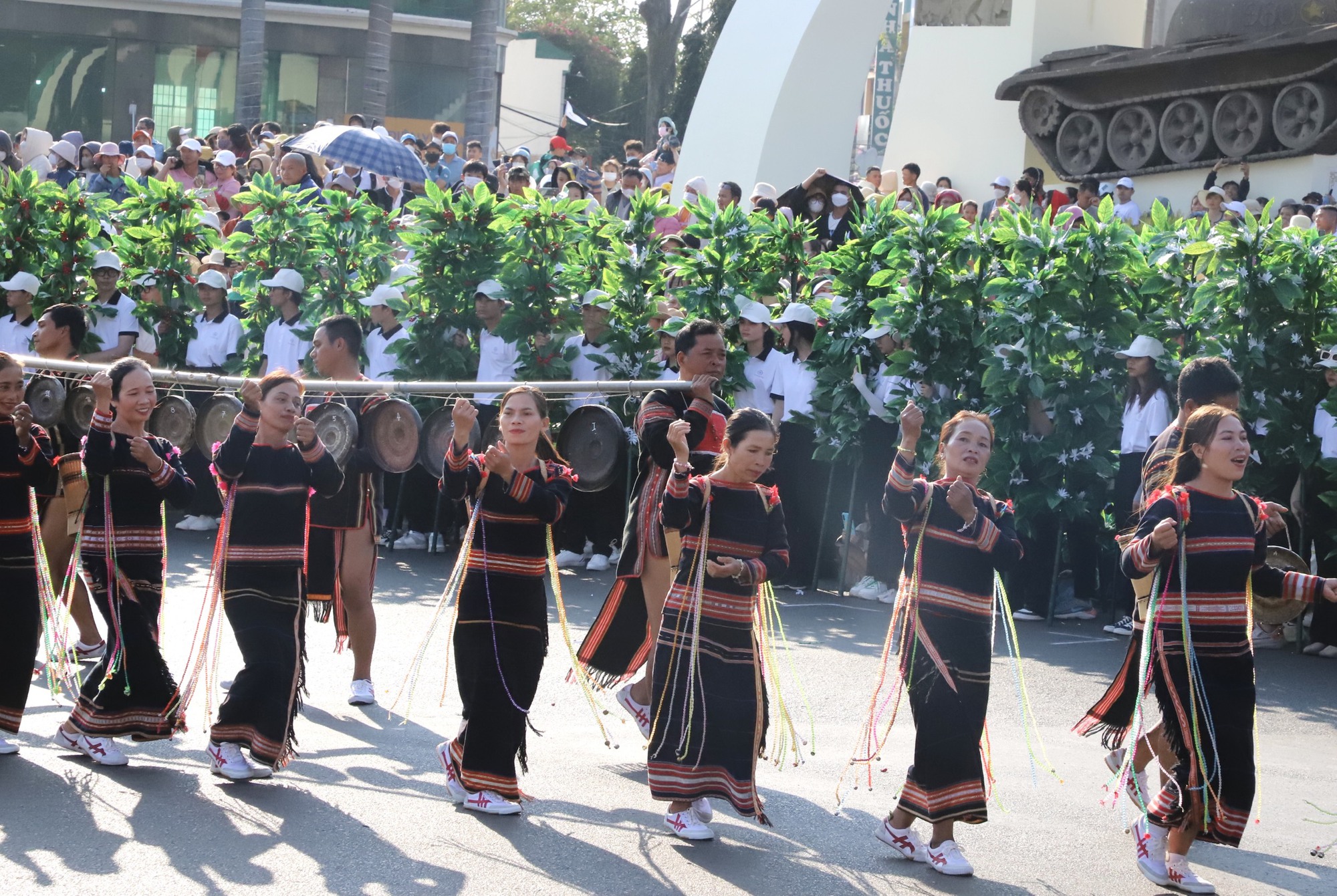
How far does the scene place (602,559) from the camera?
38.6 feet

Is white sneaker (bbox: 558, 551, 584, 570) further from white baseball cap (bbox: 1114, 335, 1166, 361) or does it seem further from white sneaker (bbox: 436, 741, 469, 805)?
white sneaker (bbox: 436, 741, 469, 805)

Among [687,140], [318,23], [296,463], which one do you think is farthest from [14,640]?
[318,23]

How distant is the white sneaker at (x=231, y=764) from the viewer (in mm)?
6227

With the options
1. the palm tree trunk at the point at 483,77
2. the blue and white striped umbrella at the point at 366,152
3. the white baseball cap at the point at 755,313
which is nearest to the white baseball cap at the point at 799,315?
the white baseball cap at the point at 755,313

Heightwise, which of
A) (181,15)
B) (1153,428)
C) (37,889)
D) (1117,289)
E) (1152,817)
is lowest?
(37,889)

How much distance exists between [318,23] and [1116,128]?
2071 centimetres

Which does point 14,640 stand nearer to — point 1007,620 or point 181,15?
point 1007,620

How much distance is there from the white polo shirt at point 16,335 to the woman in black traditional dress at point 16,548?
6.21 metres

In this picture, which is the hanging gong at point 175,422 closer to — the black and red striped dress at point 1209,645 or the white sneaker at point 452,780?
the white sneaker at point 452,780

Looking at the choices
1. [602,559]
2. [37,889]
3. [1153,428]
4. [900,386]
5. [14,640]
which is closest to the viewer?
[37,889]

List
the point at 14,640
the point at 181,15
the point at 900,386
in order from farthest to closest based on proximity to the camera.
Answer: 1. the point at 181,15
2. the point at 900,386
3. the point at 14,640

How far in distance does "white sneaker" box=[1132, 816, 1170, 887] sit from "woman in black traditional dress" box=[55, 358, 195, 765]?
3.60m

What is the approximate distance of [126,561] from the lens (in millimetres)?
6645

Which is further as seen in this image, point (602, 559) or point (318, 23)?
point (318, 23)
